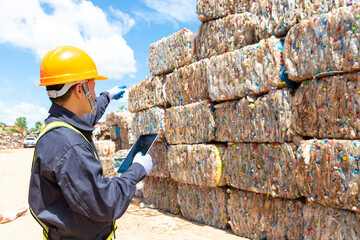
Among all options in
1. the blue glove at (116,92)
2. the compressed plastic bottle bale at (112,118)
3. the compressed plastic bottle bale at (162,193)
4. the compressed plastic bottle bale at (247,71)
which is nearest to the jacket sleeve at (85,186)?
the blue glove at (116,92)

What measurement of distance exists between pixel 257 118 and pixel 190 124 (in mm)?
1326

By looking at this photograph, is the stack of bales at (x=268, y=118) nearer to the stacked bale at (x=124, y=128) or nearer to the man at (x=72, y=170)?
the man at (x=72, y=170)

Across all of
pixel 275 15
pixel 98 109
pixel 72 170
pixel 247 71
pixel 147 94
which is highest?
pixel 275 15

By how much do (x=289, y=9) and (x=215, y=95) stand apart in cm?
143

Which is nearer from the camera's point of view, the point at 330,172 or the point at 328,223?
the point at 330,172

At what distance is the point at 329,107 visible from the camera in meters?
3.10

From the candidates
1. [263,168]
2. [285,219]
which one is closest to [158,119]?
[263,168]

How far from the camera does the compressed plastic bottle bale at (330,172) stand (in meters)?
2.92

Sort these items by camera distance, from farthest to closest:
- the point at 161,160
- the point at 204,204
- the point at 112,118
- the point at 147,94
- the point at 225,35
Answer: the point at 112,118 → the point at 147,94 → the point at 161,160 → the point at 204,204 → the point at 225,35

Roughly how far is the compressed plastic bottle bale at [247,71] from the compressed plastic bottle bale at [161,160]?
67.1 inches

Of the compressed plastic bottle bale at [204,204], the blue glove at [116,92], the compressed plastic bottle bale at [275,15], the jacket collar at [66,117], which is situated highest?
the compressed plastic bottle bale at [275,15]

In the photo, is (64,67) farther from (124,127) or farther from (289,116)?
(124,127)

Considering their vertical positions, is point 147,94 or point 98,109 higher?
point 147,94

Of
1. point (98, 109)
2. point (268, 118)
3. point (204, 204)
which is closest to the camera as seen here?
point (98, 109)
